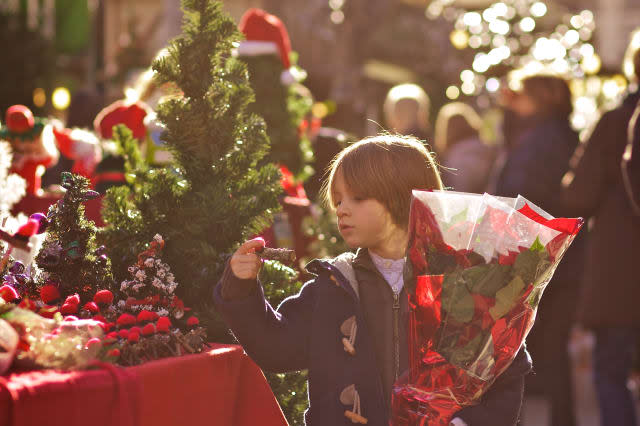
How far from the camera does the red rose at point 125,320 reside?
2798 mm

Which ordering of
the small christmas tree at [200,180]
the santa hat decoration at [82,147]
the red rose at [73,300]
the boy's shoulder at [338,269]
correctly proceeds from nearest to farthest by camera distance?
the red rose at [73,300], the boy's shoulder at [338,269], the small christmas tree at [200,180], the santa hat decoration at [82,147]

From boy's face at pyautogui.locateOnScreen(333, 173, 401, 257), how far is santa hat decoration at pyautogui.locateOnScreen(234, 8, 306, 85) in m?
3.29

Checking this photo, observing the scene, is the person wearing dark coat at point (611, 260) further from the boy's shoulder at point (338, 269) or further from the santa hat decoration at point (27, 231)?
the santa hat decoration at point (27, 231)

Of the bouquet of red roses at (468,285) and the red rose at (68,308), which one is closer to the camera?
the bouquet of red roses at (468,285)

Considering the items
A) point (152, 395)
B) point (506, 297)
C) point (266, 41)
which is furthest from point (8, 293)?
point (266, 41)

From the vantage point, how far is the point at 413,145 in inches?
129

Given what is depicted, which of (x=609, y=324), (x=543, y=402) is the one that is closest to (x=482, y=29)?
(x=543, y=402)

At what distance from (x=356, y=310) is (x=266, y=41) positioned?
387 centimetres

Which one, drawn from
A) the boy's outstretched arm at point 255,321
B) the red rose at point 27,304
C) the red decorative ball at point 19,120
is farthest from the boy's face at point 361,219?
the red decorative ball at point 19,120

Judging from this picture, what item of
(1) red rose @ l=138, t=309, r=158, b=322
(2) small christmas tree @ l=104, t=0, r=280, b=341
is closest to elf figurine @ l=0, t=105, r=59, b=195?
(2) small christmas tree @ l=104, t=0, r=280, b=341

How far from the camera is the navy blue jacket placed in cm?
295

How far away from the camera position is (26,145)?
519 cm

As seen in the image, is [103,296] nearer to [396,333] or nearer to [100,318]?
[100,318]

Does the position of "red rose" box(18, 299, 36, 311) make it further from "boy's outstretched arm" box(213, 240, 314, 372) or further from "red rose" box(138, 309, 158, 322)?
"boy's outstretched arm" box(213, 240, 314, 372)
